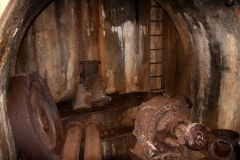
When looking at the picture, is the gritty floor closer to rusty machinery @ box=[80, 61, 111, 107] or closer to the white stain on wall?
rusty machinery @ box=[80, 61, 111, 107]

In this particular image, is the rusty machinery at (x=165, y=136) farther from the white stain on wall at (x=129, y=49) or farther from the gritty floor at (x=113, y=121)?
the white stain on wall at (x=129, y=49)

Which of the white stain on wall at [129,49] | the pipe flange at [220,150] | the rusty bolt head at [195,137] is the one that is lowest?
the pipe flange at [220,150]

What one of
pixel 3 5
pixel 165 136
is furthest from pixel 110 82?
pixel 3 5

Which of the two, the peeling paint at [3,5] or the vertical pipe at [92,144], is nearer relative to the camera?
the peeling paint at [3,5]

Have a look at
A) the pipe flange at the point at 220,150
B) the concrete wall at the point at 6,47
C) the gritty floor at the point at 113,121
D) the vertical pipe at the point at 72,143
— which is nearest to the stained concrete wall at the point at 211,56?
the pipe flange at the point at 220,150

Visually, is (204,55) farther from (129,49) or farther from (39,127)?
(39,127)

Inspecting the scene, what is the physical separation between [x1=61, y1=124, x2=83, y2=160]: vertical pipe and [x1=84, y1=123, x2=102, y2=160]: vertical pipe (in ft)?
0.48

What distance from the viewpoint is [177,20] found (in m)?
5.01

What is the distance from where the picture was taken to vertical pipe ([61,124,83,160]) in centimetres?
384

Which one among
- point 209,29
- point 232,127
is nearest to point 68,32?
point 209,29

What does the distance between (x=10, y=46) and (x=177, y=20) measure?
11.0 feet

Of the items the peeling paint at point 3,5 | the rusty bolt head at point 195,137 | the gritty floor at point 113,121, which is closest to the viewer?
the peeling paint at point 3,5

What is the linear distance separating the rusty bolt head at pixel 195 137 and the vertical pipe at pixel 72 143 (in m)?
1.79

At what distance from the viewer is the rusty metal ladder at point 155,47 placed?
6.05 metres
